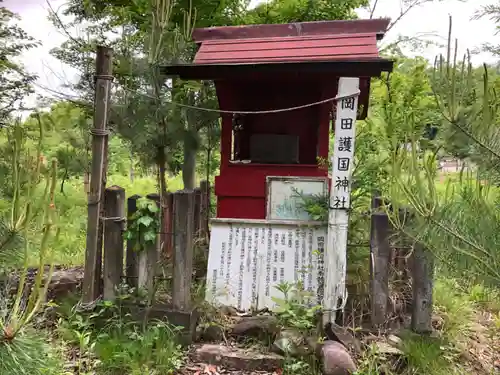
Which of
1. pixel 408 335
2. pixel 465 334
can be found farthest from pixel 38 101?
pixel 465 334

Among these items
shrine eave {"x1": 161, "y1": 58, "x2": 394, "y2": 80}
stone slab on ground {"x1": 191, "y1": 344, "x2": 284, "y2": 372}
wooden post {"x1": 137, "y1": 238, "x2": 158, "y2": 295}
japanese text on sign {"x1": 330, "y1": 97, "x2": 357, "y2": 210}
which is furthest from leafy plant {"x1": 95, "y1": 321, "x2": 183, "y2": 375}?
shrine eave {"x1": 161, "y1": 58, "x2": 394, "y2": 80}

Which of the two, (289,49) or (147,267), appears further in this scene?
(289,49)

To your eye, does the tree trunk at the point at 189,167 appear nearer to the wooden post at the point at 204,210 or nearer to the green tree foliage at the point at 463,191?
the wooden post at the point at 204,210

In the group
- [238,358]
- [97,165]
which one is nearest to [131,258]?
[97,165]

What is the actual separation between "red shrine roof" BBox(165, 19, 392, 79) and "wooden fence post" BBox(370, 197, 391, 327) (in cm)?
124

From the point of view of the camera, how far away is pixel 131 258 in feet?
11.5

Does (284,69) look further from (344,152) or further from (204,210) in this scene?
(204,210)

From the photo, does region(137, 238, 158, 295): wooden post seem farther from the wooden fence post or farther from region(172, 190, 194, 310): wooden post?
the wooden fence post

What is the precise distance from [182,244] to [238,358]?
949mm

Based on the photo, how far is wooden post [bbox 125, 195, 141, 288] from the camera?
3.45m

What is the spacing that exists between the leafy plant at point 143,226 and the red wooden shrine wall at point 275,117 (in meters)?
0.97

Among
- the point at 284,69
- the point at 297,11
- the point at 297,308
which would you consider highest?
the point at 297,11

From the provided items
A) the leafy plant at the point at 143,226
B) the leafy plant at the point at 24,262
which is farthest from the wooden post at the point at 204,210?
the leafy plant at the point at 24,262

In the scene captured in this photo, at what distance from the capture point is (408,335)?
10.0 feet
